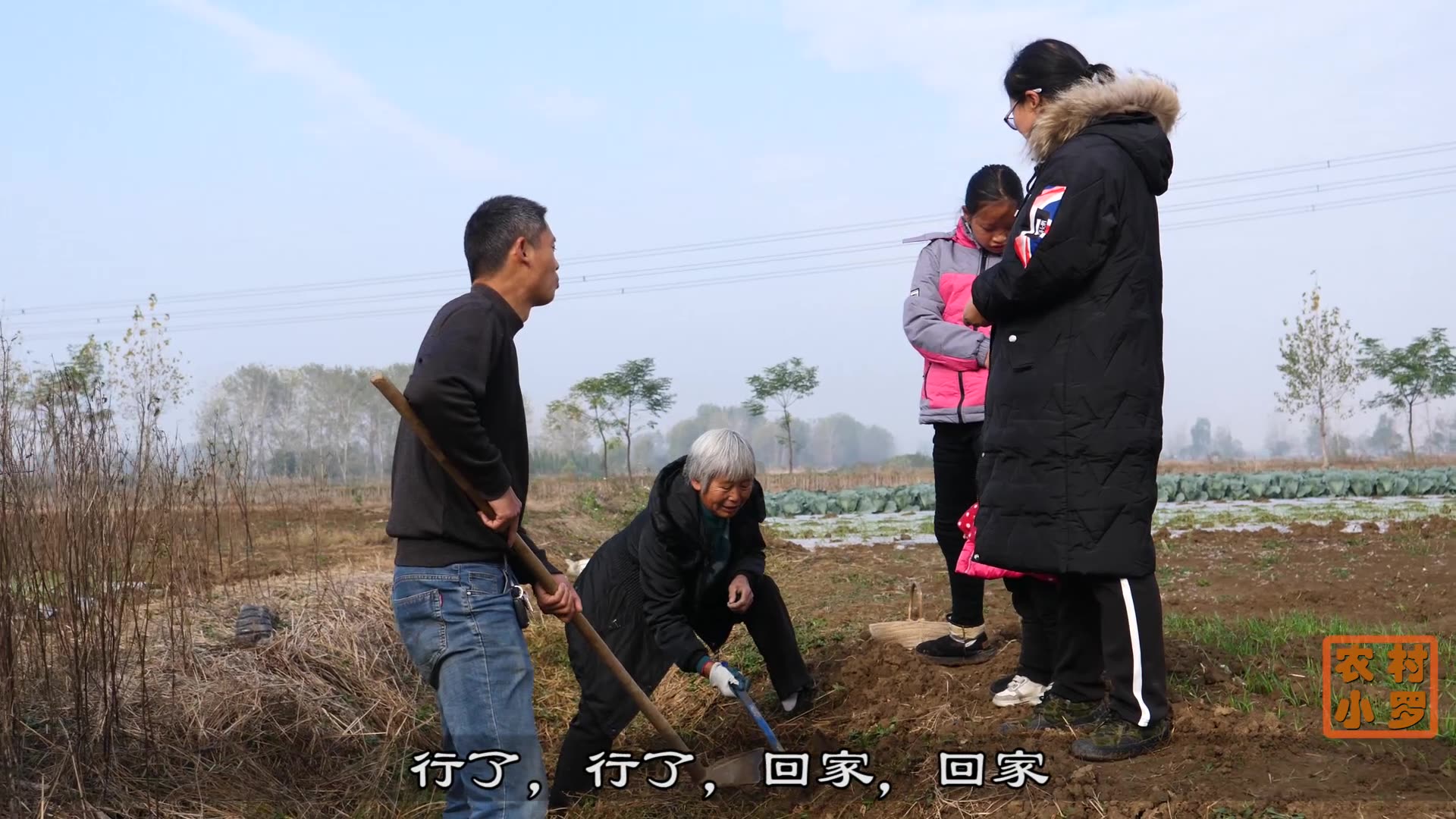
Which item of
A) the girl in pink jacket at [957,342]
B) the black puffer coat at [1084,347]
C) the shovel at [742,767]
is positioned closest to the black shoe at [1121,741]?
the black puffer coat at [1084,347]

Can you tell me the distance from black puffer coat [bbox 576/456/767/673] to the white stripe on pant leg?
122 centimetres

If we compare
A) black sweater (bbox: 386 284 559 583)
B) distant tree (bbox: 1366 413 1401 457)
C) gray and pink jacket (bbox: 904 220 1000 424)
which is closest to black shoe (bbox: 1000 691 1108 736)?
gray and pink jacket (bbox: 904 220 1000 424)

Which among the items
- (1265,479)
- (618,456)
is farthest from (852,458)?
(1265,479)

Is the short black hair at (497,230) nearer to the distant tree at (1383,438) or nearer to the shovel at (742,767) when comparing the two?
the shovel at (742,767)

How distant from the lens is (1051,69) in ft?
10.5

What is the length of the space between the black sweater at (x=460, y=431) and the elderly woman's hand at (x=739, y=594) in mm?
1266

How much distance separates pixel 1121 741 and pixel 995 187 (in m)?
1.84

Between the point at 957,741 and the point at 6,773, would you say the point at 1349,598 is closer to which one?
the point at 957,741

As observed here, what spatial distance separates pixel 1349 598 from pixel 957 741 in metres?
3.40

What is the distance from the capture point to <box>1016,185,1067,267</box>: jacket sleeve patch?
296 centimetres

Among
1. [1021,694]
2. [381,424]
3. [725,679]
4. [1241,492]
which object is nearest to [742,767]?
[725,679]

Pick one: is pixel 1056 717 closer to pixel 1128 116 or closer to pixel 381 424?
pixel 1128 116

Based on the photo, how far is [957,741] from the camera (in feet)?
11.1

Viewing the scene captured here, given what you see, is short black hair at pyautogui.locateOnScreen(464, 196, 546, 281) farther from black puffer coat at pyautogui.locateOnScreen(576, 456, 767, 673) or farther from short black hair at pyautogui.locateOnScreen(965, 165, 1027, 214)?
→ short black hair at pyautogui.locateOnScreen(965, 165, 1027, 214)
